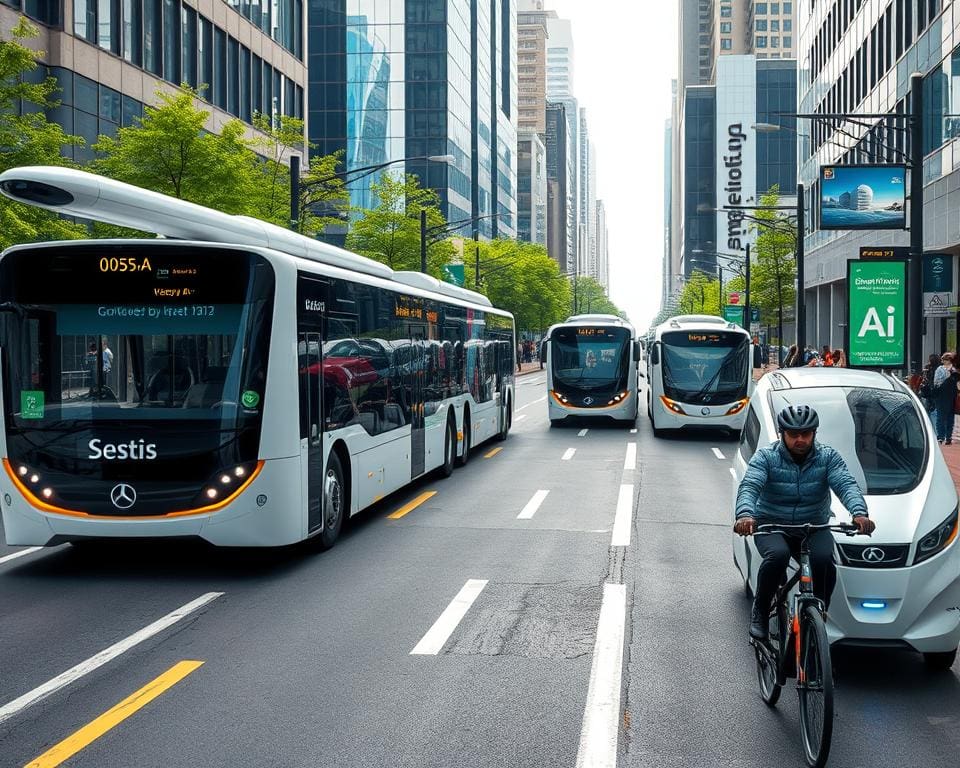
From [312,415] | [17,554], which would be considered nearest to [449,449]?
[312,415]

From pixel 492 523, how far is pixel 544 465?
721 cm

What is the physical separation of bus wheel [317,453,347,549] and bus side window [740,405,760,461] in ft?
13.8

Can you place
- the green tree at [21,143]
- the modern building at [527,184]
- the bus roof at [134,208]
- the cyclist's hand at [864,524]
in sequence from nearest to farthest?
the cyclist's hand at [864,524] < the bus roof at [134,208] < the green tree at [21,143] < the modern building at [527,184]

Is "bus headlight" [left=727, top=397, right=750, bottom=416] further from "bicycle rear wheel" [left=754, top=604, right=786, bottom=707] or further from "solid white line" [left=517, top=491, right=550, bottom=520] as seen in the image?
"bicycle rear wheel" [left=754, top=604, right=786, bottom=707]

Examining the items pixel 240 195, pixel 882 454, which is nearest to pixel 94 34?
pixel 240 195

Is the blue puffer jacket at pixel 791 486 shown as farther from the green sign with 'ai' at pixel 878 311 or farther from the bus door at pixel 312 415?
the green sign with 'ai' at pixel 878 311

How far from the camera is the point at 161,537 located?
33.0ft

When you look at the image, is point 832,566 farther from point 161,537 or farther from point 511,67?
point 511,67

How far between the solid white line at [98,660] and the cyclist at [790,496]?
4.10 metres

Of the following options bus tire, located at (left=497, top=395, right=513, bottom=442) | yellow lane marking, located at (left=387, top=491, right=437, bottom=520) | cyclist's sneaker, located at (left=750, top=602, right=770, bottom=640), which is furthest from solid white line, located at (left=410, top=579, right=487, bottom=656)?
bus tire, located at (left=497, top=395, right=513, bottom=442)

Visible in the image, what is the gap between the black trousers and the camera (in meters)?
6.17

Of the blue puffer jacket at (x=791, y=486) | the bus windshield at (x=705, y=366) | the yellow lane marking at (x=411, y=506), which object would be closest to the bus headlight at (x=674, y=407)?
the bus windshield at (x=705, y=366)

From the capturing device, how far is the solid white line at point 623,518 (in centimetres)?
1234

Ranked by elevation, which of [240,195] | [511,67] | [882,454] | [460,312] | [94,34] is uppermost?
[511,67]
